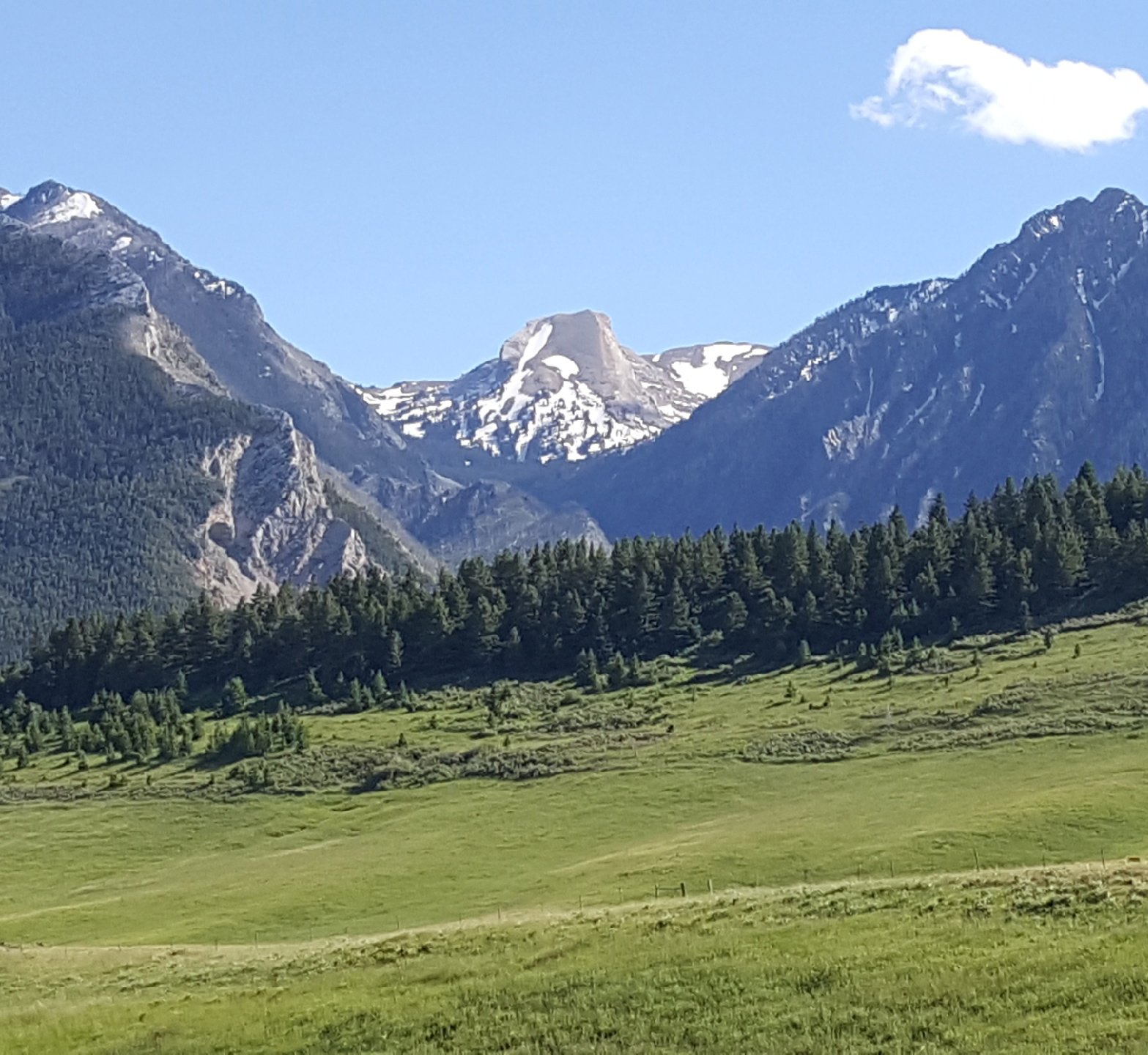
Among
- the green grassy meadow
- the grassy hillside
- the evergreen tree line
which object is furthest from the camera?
the evergreen tree line

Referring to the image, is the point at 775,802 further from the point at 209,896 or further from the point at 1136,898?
the point at 1136,898

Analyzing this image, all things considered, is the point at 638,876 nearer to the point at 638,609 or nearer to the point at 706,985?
the point at 706,985

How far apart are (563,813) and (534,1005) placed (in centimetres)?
6122

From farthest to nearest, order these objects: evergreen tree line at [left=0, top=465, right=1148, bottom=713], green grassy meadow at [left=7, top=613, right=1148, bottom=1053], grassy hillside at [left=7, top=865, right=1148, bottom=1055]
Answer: evergreen tree line at [left=0, top=465, right=1148, bottom=713] → green grassy meadow at [left=7, top=613, right=1148, bottom=1053] → grassy hillside at [left=7, top=865, right=1148, bottom=1055]

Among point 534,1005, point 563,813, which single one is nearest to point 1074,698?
point 563,813

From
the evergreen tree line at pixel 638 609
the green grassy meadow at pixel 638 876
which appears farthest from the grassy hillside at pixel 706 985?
the evergreen tree line at pixel 638 609

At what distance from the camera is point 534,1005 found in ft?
131

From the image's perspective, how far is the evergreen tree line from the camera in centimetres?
16075

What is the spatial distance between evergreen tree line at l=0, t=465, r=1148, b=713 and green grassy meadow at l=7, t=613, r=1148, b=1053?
11559 mm

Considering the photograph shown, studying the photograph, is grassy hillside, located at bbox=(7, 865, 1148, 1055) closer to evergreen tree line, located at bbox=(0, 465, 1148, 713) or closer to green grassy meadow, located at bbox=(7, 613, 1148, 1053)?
green grassy meadow, located at bbox=(7, 613, 1148, 1053)

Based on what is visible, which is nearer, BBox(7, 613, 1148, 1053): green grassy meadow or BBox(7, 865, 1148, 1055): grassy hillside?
BBox(7, 865, 1148, 1055): grassy hillside

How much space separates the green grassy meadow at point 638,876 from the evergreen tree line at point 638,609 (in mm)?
11559

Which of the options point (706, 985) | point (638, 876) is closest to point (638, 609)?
point (638, 876)

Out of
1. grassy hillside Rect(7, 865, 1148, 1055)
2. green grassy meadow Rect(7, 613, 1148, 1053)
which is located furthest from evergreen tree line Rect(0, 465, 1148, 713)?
grassy hillside Rect(7, 865, 1148, 1055)
